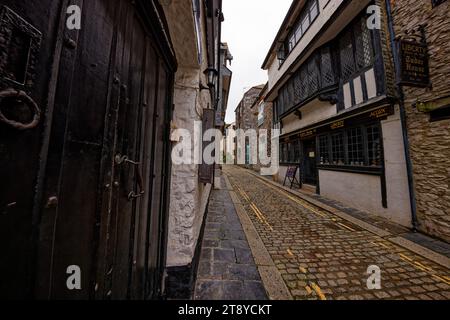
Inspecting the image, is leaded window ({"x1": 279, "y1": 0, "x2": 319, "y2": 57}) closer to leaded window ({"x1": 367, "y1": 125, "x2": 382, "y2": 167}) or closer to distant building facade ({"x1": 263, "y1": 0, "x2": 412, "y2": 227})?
distant building facade ({"x1": 263, "y1": 0, "x2": 412, "y2": 227})

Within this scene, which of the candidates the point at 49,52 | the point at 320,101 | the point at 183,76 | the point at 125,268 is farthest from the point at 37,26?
the point at 320,101

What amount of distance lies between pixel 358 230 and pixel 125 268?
16.7 feet

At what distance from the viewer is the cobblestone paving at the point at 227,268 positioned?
2.17 metres

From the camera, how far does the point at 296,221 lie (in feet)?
15.6

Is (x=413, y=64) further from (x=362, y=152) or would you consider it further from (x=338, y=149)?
(x=338, y=149)

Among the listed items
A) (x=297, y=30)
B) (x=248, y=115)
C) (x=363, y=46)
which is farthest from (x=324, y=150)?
(x=248, y=115)

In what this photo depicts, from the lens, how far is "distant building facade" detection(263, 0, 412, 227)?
4.89 m

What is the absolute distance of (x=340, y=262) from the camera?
2.92 m

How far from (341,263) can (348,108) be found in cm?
555

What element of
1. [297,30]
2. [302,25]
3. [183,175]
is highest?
[297,30]

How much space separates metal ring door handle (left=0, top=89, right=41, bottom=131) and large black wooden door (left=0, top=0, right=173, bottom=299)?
0.02 metres

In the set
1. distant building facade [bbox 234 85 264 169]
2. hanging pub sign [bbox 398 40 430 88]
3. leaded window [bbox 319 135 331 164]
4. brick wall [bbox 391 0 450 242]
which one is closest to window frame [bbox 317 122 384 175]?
leaded window [bbox 319 135 331 164]
